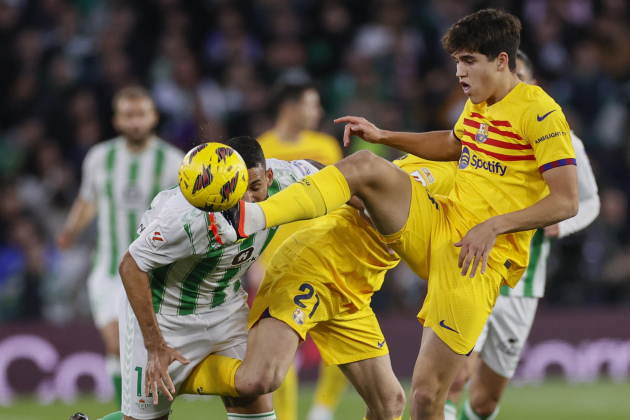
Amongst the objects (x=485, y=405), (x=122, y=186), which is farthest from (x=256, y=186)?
(x=122, y=186)

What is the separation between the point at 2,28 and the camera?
10000 millimetres

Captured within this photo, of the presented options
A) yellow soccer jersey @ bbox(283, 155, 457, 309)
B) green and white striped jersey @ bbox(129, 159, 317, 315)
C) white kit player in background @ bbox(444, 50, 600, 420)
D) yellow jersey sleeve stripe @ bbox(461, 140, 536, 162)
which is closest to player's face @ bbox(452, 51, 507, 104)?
yellow jersey sleeve stripe @ bbox(461, 140, 536, 162)

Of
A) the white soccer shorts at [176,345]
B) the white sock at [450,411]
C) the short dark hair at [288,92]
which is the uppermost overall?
the short dark hair at [288,92]

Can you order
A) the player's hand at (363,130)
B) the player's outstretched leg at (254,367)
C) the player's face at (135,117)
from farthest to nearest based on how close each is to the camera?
1. the player's face at (135,117)
2. the player's hand at (363,130)
3. the player's outstretched leg at (254,367)

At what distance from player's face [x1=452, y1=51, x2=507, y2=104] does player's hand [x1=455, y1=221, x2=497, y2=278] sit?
0.67m

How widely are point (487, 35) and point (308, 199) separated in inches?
44.9

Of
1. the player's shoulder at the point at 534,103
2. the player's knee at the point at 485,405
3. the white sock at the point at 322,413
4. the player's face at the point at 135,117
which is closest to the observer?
the player's shoulder at the point at 534,103

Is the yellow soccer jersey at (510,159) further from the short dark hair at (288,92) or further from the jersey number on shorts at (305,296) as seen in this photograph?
the short dark hair at (288,92)

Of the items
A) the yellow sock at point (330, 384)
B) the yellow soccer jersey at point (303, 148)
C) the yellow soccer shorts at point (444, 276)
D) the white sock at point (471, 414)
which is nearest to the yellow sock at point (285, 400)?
the yellow sock at point (330, 384)

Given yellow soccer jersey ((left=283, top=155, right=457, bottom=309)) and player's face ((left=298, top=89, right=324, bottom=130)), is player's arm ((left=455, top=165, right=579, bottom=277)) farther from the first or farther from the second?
player's face ((left=298, top=89, right=324, bottom=130))

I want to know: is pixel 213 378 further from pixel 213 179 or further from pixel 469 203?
pixel 469 203

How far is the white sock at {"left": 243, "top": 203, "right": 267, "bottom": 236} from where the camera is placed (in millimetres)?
3598

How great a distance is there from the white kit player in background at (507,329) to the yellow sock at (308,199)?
1937mm

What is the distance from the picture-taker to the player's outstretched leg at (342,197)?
3633 mm
